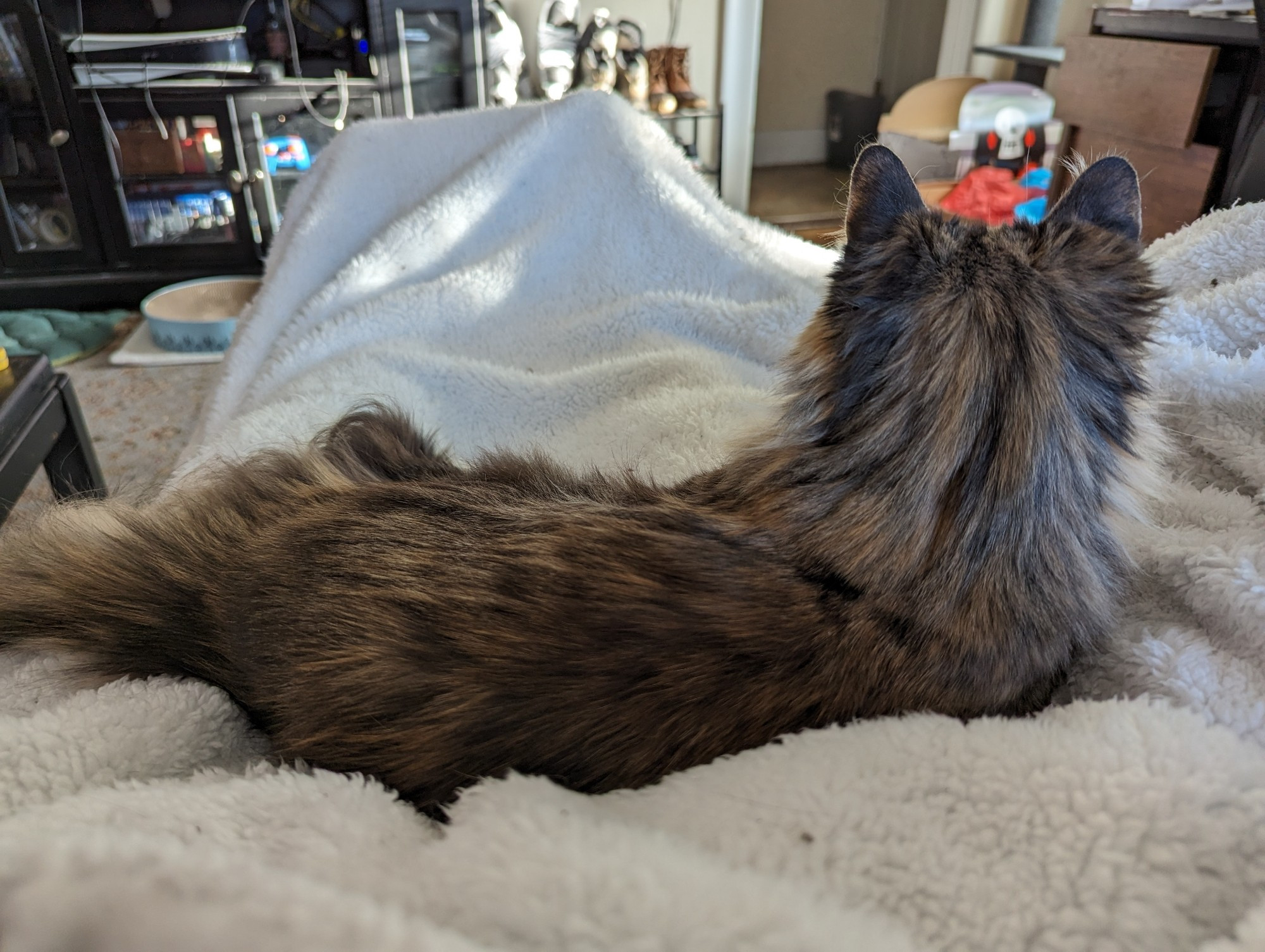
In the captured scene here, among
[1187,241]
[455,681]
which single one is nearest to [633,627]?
[455,681]

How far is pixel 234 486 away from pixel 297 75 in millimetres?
2924

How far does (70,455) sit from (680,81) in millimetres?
2980

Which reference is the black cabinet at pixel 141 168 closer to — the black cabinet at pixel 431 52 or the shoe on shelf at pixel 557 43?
the black cabinet at pixel 431 52

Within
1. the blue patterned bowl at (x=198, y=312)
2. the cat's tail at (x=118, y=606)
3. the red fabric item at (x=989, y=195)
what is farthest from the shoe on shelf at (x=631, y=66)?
the cat's tail at (x=118, y=606)

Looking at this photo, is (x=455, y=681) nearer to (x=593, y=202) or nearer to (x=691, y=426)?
(x=691, y=426)

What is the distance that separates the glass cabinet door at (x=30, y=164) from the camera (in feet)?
9.73

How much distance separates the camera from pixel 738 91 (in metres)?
3.96

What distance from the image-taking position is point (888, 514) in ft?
2.27

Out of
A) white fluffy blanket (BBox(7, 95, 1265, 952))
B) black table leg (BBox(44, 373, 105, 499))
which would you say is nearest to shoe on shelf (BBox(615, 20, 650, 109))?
black table leg (BBox(44, 373, 105, 499))

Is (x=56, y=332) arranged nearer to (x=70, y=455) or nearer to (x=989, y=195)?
(x=70, y=455)

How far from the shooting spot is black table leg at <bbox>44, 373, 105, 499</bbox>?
1.58 metres

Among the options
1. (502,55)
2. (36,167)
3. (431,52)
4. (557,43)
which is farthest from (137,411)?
(557,43)

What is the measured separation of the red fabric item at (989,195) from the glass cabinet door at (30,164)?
10.8 feet

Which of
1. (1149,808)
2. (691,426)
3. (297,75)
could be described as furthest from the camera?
(297,75)
